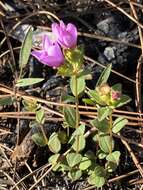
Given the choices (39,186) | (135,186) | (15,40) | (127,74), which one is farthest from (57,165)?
(15,40)

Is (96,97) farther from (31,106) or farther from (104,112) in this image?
(31,106)

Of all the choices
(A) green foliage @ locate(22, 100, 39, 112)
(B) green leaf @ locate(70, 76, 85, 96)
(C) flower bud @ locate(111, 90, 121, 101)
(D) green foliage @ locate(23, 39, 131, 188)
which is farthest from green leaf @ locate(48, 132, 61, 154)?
(C) flower bud @ locate(111, 90, 121, 101)

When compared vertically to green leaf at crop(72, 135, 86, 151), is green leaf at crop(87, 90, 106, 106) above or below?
above

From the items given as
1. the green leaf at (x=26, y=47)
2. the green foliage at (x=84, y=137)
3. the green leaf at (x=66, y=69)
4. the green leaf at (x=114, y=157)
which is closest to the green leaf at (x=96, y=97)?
the green foliage at (x=84, y=137)

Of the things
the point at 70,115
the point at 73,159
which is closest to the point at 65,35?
the point at 70,115

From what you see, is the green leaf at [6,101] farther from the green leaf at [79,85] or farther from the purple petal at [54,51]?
the purple petal at [54,51]

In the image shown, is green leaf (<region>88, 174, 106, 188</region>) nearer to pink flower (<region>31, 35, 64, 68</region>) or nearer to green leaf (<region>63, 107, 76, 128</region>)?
green leaf (<region>63, 107, 76, 128</region>)

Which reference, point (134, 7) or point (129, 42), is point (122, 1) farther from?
point (129, 42)
